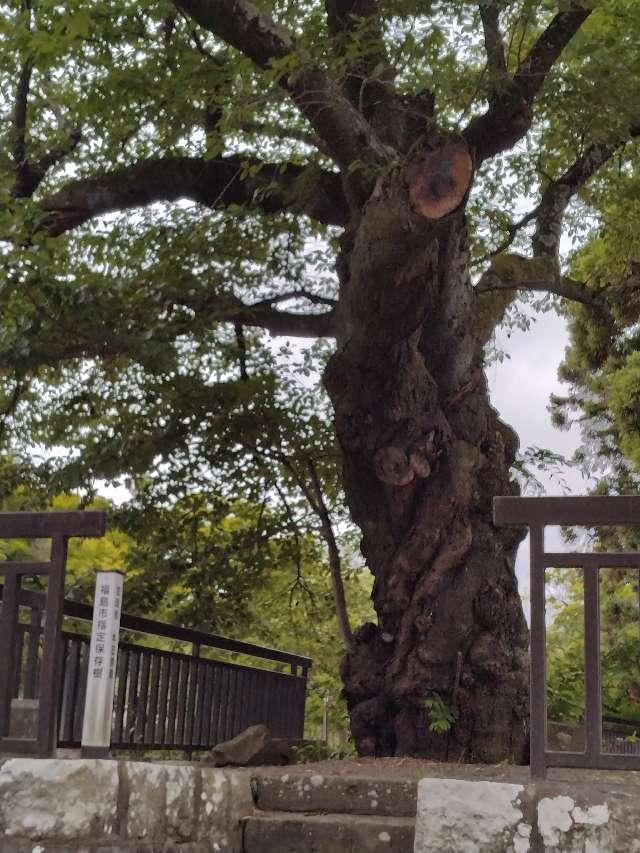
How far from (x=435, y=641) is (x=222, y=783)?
2.78 metres

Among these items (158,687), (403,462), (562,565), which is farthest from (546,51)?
(158,687)

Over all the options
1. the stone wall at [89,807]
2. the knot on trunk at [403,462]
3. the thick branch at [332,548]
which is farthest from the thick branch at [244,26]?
the stone wall at [89,807]

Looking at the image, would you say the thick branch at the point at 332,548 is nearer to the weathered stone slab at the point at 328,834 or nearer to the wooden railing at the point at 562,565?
the weathered stone slab at the point at 328,834

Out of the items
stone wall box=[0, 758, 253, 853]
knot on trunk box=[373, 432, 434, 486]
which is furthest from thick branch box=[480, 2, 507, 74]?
stone wall box=[0, 758, 253, 853]

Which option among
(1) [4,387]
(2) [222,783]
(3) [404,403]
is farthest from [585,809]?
(1) [4,387]

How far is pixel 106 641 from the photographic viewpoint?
4926mm

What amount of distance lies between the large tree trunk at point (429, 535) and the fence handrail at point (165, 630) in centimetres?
124

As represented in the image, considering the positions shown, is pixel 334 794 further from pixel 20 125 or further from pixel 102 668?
pixel 20 125

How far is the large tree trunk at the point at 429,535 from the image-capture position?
7.43 metres

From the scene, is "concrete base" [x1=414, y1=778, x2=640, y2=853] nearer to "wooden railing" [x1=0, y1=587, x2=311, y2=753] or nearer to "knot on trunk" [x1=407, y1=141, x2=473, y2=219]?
"wooden railing" [x1=0, y1=587, x2=311, y2=753]

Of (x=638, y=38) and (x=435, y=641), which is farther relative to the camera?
(x=638, y=38)

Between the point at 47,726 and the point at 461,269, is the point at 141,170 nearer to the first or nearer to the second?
the point at 461,269

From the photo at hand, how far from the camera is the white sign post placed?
4742mm

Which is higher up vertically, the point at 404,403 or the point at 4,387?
the point at 4,387
